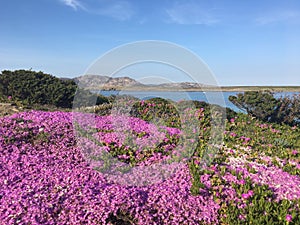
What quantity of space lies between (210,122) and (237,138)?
183 cm

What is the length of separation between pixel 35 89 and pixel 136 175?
37.1ft

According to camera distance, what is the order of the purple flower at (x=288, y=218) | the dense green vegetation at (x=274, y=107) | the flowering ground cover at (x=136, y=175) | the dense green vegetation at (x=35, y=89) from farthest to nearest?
the dense green vegetation at (x=274, y=107) < the dense green vegetation at (x=35, y=89) < the flowering ground cover at (x=136, y=175) < the purple flower at (x=288, y=218)

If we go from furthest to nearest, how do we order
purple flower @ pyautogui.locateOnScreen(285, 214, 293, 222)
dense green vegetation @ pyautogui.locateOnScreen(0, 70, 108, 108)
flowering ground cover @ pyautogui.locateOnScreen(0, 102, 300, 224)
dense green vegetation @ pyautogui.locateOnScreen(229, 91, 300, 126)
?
dense green vegetation @ pyautogui.locateOnScreen(229, 91, 300, 126), dense green vegetation @ pyautogui.locateOnScreen(0, 70, 108, 108), flowering ground cover @ pyautogui.locateOnScreen(0, 102, 300, 224), purple flower @ pyautogui.locateOnScreen(285, 214, 293, 222)

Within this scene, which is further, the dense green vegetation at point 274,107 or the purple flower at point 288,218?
the dense green vegetation at point 274,107

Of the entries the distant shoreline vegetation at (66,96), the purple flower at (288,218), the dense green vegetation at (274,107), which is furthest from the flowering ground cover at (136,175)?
the dense green vegetation at (274,107)

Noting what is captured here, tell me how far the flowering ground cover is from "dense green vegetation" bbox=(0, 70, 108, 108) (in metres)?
5.22

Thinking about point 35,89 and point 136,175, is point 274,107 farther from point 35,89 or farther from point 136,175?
point 136,175

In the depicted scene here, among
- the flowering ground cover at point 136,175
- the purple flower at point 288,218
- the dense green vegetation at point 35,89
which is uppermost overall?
the dense green vegetation at point 35,89

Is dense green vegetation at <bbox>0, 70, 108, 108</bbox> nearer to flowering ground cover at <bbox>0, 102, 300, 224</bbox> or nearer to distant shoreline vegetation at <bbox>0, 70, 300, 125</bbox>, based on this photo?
distant shoreline vegetation at <bbox>0, 70, 300, 125</bbox>

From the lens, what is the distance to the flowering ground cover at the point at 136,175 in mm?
5510

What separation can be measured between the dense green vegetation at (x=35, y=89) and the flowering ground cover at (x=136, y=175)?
17.1ft

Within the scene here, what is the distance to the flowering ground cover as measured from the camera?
5510mm

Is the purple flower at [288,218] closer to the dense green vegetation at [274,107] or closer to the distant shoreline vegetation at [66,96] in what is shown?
the distant shoreline vegetation at [66,96]

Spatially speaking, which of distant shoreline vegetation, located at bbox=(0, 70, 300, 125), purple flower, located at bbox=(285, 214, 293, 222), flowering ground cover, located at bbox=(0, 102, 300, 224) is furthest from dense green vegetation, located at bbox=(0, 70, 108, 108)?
purple flower, located at bbox=(285, 214, 293, 222)
